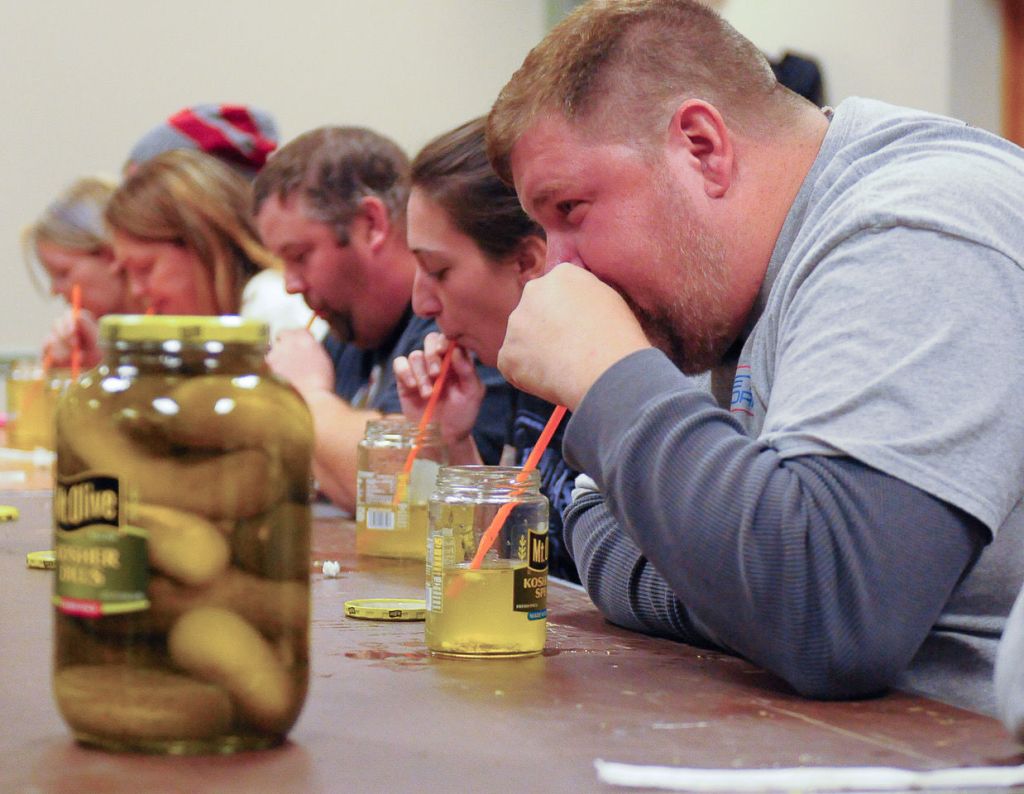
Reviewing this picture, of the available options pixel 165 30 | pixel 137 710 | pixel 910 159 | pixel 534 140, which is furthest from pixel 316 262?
pixel 165 30

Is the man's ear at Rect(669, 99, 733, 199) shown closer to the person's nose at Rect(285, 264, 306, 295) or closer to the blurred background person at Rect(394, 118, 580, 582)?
the blurred background person at Rect(394, 118, 580, 582)

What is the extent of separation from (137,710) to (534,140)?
656mm

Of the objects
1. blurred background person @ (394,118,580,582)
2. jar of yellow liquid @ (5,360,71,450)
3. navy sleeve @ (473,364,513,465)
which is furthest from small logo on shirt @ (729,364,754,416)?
jar of yellow liquid @ (5,360,71,450)

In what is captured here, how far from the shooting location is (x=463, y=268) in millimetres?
1896

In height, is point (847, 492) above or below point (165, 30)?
below

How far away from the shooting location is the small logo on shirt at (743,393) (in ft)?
3.63

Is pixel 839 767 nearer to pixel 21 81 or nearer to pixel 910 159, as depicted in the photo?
pixel 910 159

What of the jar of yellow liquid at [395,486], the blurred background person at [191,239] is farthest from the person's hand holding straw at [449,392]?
the blurred background person at [191,239]

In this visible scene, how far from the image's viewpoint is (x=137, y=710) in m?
0.63

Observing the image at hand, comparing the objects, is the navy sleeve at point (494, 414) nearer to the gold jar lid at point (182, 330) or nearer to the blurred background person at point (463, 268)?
the blurred background person at point (463, 268)

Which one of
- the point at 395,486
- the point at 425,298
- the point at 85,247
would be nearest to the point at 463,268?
the point at 425,298

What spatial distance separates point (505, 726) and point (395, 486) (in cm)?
79

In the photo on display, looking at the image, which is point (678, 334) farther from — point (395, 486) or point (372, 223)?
point (372, 223)

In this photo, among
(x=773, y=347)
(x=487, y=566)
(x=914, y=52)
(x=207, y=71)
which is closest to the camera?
(x=487, y=566)
